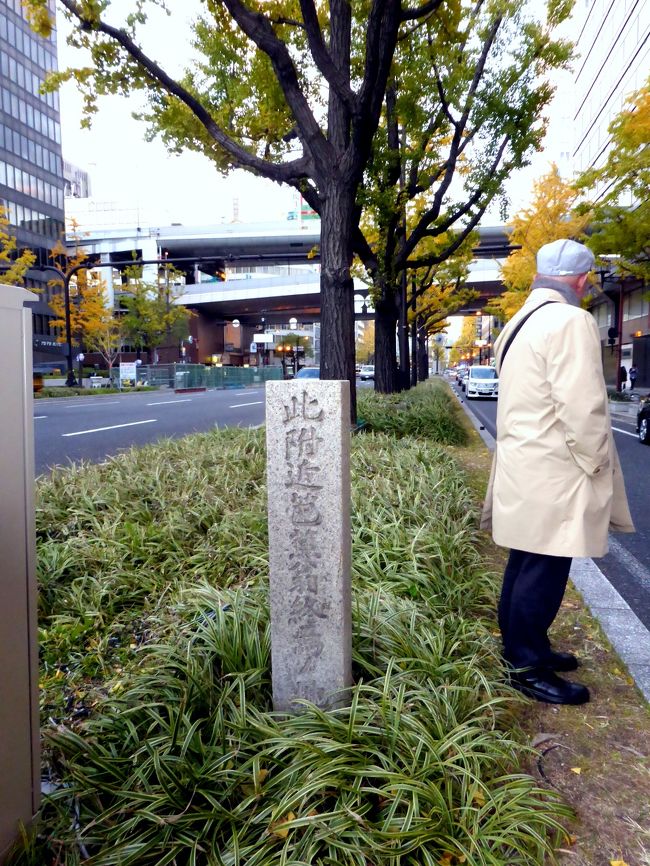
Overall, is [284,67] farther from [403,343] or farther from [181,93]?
[403,343]

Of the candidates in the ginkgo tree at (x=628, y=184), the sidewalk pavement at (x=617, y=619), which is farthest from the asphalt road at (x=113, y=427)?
the ginkgo tree at (x=628, y=184)

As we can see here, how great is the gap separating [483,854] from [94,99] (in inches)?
372

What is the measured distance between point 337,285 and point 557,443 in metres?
5.89

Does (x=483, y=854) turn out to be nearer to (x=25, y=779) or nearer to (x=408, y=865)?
(x=408, y=865)

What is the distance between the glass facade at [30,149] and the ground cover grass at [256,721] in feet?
138

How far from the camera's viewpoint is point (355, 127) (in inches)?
298

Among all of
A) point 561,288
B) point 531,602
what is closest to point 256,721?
point 531,602

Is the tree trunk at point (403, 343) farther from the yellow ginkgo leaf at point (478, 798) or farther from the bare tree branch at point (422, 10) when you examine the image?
the yellow ginkgo leaf at point (478, 798)

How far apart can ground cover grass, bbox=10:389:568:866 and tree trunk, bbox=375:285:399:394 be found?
397 inches

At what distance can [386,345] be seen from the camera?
1495 cm

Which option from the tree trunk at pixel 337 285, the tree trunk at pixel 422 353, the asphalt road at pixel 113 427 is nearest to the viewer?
the tree trunk at pixel 337 285

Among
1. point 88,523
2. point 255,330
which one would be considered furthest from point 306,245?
point 88,523

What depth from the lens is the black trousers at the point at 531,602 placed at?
2.73 meters

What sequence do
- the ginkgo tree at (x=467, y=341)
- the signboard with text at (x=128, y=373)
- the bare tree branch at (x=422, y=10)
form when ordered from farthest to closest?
the ginkgo tree at (x=467, y=341) < the signboard with text at (x=128, y=373) < the bare tree branch at (x=422, y=10)
